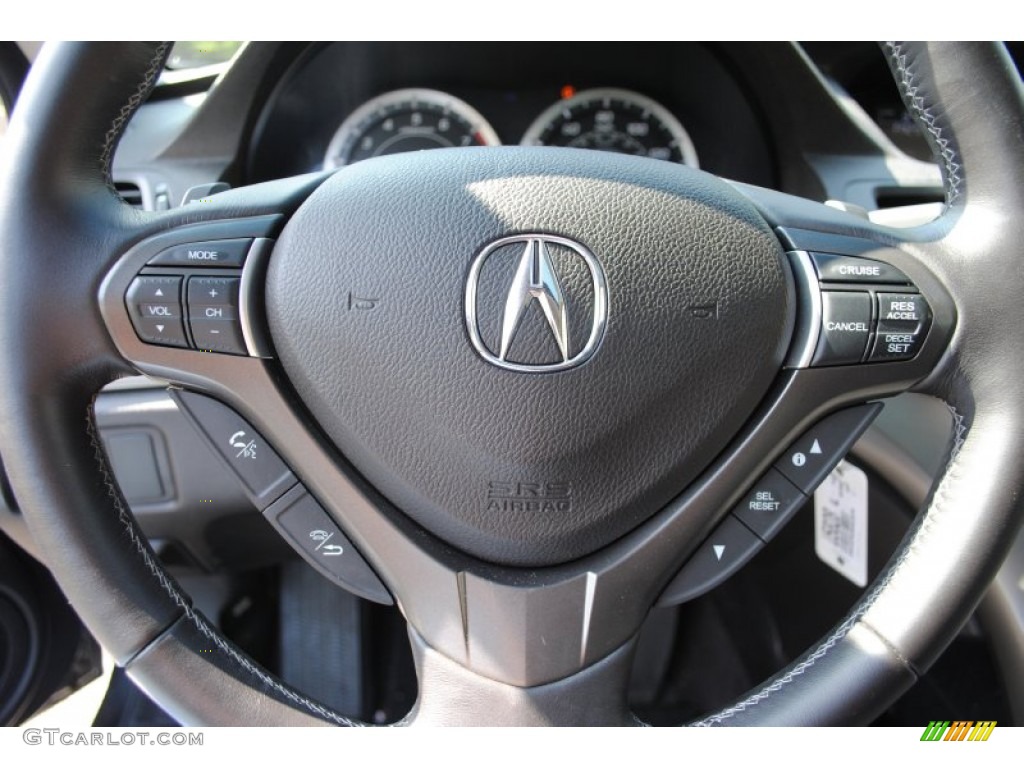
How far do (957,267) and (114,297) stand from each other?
767mm

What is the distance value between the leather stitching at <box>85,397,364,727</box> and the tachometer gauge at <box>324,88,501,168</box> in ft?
3.01

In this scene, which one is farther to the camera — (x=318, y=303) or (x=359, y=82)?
(x=359, y=82)

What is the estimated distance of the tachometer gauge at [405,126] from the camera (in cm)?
160

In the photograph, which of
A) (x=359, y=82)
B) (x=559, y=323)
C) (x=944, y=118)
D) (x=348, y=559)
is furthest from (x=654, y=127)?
(x=348, y=559)

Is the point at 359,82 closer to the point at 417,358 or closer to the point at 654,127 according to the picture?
the point at 654,127

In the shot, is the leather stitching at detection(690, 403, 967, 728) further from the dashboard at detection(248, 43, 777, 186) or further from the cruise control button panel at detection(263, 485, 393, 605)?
the dashboard at detection(248, 43, 777, 186)

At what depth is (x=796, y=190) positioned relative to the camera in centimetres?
152

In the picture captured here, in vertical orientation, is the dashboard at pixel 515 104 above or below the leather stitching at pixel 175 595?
above

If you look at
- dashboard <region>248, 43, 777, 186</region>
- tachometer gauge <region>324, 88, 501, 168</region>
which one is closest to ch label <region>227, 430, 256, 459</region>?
dashboard <region>248, 43, 777, 186</region>

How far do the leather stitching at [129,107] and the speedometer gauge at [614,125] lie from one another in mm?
917

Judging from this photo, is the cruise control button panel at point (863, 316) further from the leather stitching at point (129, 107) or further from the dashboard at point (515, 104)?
the dashboard at point (515, 104)

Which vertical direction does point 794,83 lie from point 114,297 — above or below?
above

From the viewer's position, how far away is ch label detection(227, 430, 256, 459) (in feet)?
2.70
